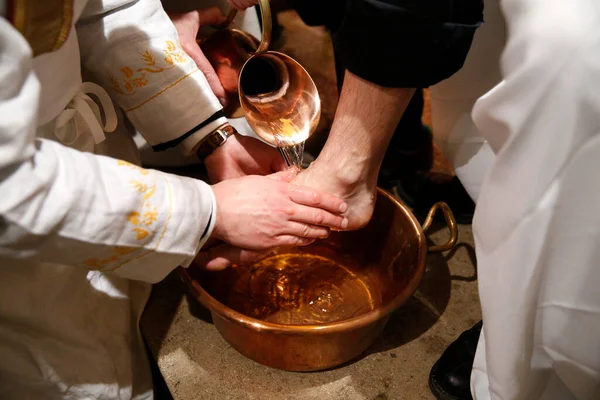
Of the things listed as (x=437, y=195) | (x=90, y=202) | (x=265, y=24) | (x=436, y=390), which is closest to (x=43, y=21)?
(x=90, y=202)

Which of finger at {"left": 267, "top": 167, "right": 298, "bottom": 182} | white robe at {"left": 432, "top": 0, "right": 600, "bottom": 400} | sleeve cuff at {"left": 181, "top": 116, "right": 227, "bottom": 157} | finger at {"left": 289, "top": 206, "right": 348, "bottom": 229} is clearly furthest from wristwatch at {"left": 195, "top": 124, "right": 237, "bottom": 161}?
white robe at {"left": 432, "top": 0, "right": 600, "bottom": 400}

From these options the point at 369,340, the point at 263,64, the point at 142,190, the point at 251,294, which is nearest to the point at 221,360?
the point at 251,294

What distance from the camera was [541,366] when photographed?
541mm

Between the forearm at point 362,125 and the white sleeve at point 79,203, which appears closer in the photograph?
the white sleeve at point 79,203

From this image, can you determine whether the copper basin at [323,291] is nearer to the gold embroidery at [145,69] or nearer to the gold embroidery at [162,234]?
the gold embroidery at [162,234]

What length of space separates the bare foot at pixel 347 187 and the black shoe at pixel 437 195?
32 cm

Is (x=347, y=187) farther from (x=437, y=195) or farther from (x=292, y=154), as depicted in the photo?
(x=437, y=195)

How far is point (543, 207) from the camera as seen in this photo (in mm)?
466

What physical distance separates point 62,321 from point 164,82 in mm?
344

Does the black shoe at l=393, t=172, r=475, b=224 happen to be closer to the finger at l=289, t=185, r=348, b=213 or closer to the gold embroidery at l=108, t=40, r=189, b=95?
the finger at l=289, t=185, r=348, b=213

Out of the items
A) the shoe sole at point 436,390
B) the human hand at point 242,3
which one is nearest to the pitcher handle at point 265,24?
the human hand at point 242,3

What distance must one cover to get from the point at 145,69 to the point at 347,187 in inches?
12.8

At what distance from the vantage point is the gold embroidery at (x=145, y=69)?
69cm

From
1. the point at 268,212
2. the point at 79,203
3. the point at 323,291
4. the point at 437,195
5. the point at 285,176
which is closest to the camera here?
the point at 79,203
